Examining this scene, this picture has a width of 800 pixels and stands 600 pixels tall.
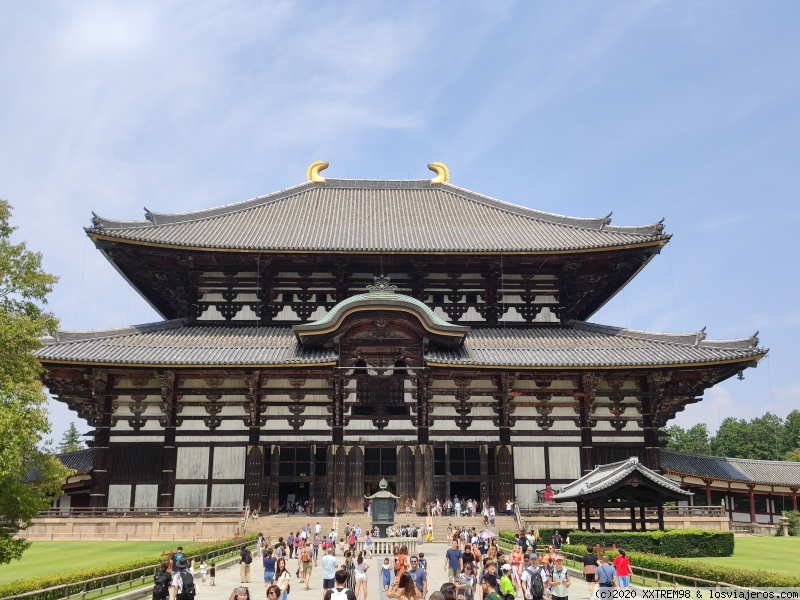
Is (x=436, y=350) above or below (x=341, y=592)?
above

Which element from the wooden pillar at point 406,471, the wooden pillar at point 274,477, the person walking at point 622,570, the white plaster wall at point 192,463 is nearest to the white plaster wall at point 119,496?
the white plaster wall at point 192,463

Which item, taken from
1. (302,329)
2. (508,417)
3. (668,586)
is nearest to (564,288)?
(508,417)

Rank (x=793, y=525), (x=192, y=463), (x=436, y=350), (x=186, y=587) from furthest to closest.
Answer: (x=793, y=525) < (x=436, y=350) < (x=192, y=463) < (x=186, y=587)

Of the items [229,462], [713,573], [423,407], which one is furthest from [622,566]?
[229,462]

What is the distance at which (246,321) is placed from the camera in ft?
141

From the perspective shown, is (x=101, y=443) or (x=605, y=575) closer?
(x=605, y=575)

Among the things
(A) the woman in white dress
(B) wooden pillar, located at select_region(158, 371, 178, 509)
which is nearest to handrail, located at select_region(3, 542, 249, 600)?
(A) the woman in white dress

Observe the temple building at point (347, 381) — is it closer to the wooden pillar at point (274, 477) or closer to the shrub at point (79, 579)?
the wooden pillar at point (274, 477)

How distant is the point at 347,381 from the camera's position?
38188 millimetres

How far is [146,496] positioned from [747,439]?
9786cm

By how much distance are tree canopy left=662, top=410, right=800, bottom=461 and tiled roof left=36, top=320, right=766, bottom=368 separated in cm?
6835

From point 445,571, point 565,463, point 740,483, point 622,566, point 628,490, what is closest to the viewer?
point 622,566

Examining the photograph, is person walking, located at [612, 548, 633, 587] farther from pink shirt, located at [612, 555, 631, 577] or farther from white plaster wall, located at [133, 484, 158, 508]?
white plaster wall, located at [133, 484, 158, 508]

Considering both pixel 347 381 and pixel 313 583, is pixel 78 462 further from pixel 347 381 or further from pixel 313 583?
pixel 313 583
